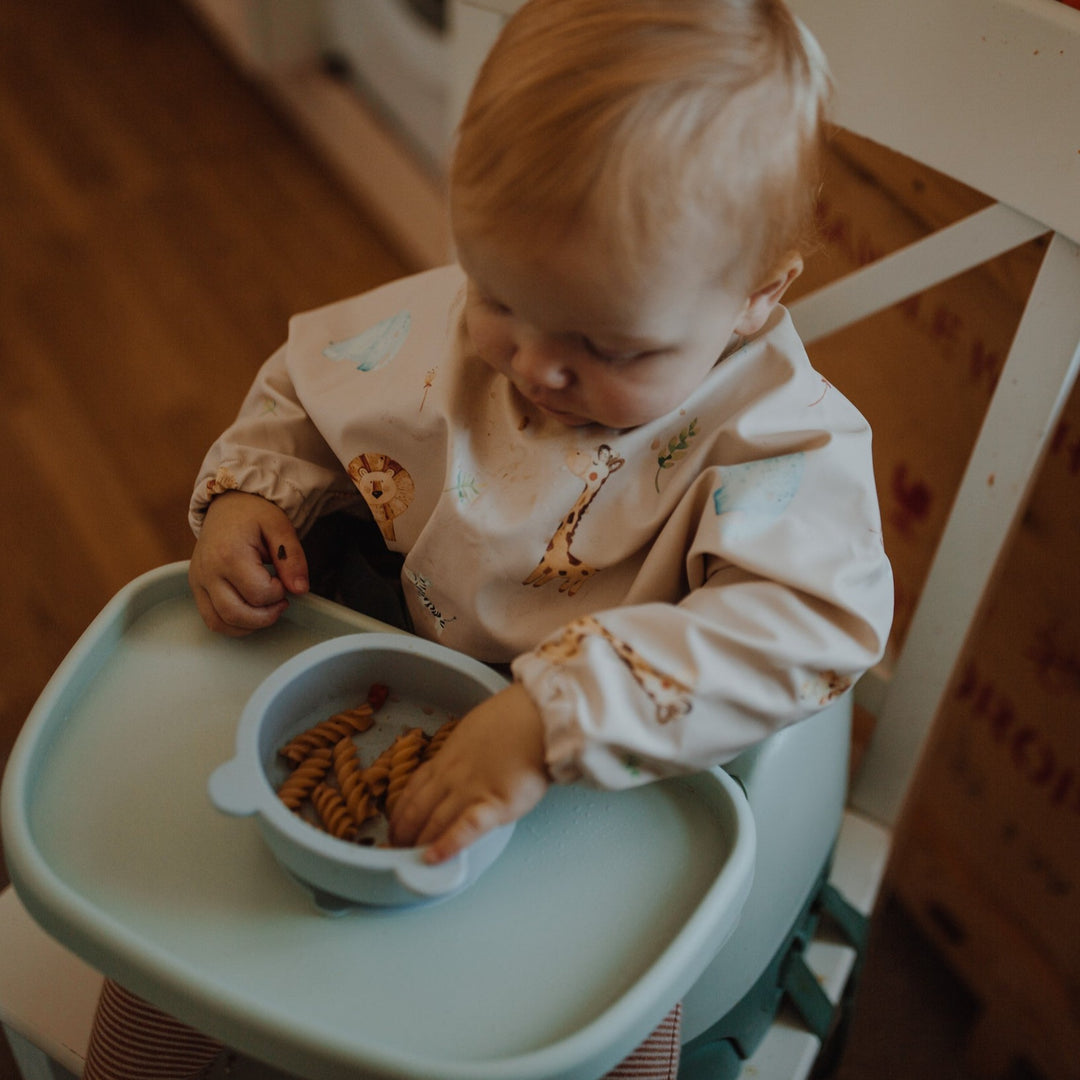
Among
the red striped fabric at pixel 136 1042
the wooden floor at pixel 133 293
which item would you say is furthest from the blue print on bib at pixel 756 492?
the wooden floor at pixel 133 293

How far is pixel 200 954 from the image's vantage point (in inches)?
20.1

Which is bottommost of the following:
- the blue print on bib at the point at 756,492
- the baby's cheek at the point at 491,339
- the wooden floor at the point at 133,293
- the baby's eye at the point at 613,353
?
the wooden floor at the point at 133,293

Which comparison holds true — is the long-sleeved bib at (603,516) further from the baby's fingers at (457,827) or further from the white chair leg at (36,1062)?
the white chair leg at (36,1062)

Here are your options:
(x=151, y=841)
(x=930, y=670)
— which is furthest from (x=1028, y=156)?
(x=151, y=841)

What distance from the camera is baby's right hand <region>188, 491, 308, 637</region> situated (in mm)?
641

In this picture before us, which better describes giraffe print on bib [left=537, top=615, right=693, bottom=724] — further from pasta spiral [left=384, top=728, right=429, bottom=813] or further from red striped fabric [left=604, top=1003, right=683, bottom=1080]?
red striped fabric [left=604, top=1003, right=683, bottom=1080]

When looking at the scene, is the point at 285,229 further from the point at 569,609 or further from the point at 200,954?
the point at 200,954

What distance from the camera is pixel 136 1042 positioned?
64 cm

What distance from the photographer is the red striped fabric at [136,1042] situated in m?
0.64

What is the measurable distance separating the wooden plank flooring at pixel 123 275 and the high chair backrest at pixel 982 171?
0.87m

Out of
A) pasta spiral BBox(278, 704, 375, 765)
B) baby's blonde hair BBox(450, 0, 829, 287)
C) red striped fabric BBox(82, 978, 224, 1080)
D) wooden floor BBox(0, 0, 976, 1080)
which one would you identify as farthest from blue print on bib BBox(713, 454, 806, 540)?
wooden floor BBox(0, 0, 976, 1080)

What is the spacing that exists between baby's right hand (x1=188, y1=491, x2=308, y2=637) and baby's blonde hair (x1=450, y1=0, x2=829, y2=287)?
23cm

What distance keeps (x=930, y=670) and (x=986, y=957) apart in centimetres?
49

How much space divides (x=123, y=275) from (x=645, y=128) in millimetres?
1345
